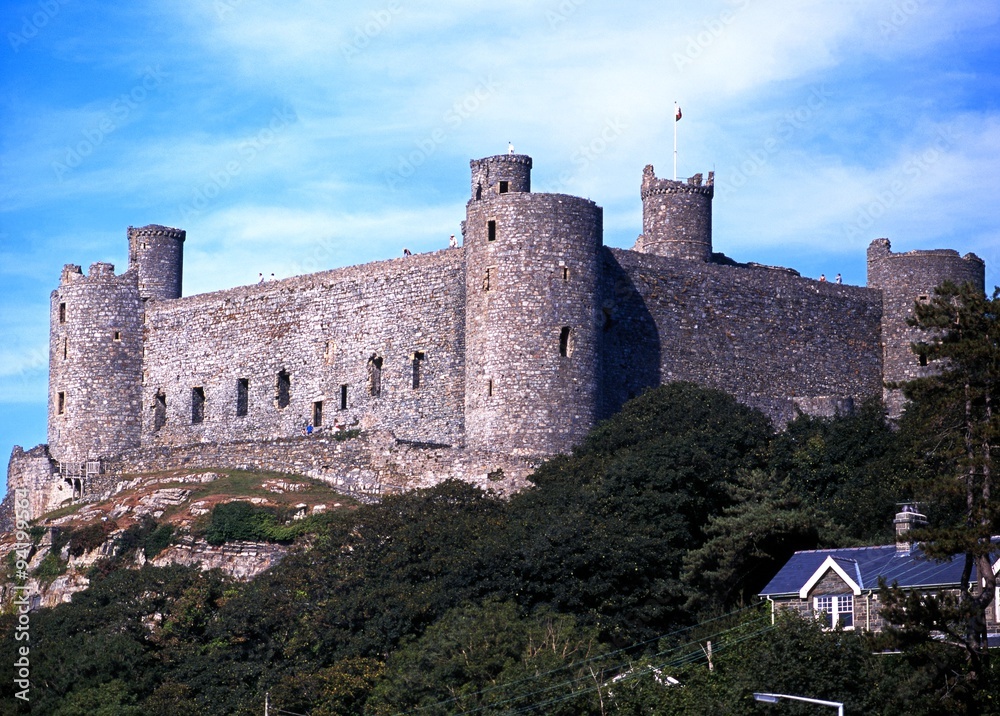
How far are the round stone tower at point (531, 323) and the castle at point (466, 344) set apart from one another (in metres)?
0.06

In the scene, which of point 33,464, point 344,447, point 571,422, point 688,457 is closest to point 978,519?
point 688,457

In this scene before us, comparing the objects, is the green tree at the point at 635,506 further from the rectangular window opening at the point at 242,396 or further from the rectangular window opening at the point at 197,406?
the rectangular window opening at the point at 197,406

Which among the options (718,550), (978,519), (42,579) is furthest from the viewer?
(42,579)

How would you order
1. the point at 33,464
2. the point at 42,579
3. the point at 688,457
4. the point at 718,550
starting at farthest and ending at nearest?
the point at 33,464 → the point at 42,579 → the point at 688,457 → the point at 718,550

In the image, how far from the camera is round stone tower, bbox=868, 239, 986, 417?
72500 mm

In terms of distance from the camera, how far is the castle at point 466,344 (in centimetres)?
6394

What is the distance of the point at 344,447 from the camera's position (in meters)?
65.2

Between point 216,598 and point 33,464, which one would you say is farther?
point 33,464

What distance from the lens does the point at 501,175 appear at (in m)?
68.7

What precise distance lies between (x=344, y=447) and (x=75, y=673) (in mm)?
11770

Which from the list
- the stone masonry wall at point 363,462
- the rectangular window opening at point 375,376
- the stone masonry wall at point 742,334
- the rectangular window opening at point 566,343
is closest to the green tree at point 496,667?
the stone masonry wall at point 363,462

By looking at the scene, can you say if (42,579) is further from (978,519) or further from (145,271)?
(978,519)

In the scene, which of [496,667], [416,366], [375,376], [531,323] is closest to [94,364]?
[375,376]

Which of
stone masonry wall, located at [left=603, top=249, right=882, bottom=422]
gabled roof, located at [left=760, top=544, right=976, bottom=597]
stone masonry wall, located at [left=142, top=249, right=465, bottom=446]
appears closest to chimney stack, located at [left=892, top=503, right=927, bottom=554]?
gabled roof, located at [left=760, top=544, right=976, bottom=597]
